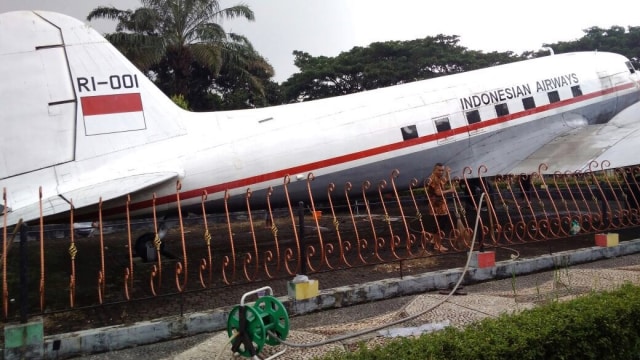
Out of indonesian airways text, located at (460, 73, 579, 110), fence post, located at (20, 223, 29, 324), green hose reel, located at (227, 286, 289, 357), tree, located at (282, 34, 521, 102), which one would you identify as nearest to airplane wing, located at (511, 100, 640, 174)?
indonesian airways text, located at (460, 73, 579, 110)

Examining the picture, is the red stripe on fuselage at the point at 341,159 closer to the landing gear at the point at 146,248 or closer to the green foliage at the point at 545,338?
the landing gear at the point at 146,248

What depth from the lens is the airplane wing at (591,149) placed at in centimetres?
1079

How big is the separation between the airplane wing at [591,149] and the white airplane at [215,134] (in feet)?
0.16

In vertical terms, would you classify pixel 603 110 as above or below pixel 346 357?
above

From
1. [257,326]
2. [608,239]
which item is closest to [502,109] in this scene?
[608,239]

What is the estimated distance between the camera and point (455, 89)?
1231 cm

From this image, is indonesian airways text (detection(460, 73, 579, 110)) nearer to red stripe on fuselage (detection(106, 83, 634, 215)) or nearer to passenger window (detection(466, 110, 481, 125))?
passenger window (detection(466, 110, 481, 125))

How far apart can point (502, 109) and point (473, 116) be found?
43.2 inches

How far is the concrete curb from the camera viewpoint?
525cm

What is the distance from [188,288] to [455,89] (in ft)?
27.0

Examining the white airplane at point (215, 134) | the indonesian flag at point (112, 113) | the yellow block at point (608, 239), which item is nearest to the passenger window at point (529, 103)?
the white airplane at point (215, 134)

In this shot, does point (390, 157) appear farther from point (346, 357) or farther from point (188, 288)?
point (346, 357)

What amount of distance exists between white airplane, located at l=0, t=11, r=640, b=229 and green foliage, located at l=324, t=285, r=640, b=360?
Result: 5294mm

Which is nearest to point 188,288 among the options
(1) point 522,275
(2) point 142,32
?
(1) point 522,275
